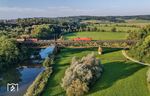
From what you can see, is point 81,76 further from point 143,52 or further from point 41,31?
point 41,31

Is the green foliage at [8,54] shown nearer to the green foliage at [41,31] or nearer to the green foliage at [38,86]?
the green foliage at [38,86]

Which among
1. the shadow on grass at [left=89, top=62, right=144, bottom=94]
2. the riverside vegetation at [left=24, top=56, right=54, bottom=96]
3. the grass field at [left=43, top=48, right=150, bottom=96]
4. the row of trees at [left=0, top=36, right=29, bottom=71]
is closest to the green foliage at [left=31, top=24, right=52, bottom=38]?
the row of trees at [left=0, top=36, right=29, bottom=71]

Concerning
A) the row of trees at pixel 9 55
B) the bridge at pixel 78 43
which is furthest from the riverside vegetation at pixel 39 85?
the bridge at pixel 78 43

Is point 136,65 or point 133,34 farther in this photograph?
point 133,34

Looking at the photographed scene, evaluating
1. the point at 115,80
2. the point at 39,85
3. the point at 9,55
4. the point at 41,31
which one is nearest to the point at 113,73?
the point at 115,80

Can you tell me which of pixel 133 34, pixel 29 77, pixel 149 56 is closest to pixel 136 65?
pixel 149 56

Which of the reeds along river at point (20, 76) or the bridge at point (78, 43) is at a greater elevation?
the bridge at point (78, 43)

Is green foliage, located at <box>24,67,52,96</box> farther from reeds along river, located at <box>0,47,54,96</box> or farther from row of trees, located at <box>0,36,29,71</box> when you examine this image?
row of trees, located at <box>0,36,29,71</box>

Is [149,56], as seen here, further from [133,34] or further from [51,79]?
[133,34]
